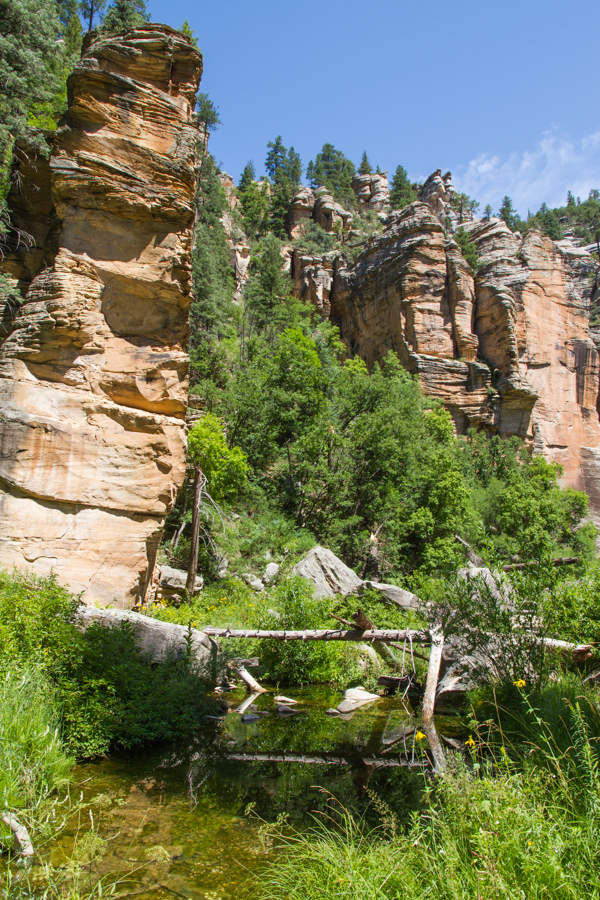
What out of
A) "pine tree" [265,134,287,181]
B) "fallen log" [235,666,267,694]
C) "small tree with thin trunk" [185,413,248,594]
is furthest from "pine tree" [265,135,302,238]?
"fallen log" [235,666,267,694]

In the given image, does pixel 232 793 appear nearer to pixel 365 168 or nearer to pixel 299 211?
pixel 299 211

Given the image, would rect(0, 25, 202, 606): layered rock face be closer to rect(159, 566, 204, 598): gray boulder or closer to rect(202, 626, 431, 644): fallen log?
rect(202, 626, 431, 644): fallen log

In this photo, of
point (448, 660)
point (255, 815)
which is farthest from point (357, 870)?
point (448, 660)

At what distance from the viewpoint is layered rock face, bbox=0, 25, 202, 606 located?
31.1ft

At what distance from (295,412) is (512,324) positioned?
70.6 feet

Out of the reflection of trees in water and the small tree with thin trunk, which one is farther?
the small tree with thin trunk

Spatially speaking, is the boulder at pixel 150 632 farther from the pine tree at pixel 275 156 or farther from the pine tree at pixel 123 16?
the pine tree at pixel 275 156

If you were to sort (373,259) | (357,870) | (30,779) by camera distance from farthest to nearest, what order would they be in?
(373,259) < (30,779) < (357,870)

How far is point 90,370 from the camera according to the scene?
1031cm

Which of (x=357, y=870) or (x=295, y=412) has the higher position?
(x=295, y=412)

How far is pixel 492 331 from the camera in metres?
37.5

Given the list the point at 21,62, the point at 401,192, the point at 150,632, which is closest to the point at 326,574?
the point at 150,632

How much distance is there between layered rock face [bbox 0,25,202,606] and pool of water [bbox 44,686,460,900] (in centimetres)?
409

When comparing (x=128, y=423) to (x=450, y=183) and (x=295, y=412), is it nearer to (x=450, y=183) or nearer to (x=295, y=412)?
(x=295, y=412)
